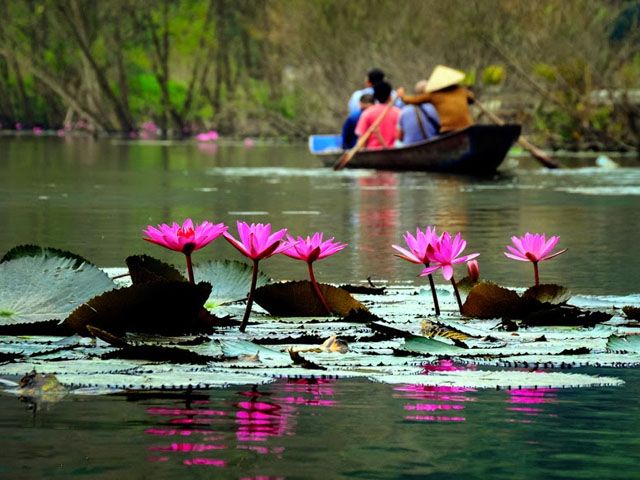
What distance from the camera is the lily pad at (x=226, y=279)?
24.1 ft

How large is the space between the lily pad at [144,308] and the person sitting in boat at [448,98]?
69.5ft

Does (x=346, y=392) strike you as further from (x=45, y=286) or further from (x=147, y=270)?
(x=45, y=286)

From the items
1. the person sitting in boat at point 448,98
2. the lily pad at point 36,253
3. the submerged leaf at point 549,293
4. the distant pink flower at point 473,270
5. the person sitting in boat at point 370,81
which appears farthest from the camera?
the person sitting in boat at point 370,81

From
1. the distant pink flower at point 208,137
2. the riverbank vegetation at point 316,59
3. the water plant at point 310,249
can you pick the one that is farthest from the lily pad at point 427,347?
the distant pink flower at point 208,137

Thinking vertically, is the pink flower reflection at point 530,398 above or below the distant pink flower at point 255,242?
below

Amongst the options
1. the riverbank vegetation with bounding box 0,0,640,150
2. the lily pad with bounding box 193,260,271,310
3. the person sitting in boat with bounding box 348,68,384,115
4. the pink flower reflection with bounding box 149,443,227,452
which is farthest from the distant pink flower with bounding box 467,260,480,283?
the riverbank vegetation with bounding box 0,0,640,150

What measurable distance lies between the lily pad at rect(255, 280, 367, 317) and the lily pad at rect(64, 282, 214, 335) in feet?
2.42

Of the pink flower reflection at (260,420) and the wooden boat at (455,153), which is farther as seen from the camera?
the wooden boat at (455,153)

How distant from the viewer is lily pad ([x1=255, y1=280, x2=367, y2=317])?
7.14 m

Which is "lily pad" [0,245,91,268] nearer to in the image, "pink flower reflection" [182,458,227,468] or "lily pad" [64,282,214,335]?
"lily pad" [64,282,214,335]

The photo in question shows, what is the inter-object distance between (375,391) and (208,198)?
51.1 ft

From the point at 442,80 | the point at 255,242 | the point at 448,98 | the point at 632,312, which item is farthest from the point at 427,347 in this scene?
the point at 448,98

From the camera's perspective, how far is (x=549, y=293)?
7.34m

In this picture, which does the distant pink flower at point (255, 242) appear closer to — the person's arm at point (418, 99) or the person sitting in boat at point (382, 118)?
the person's arm at point (418, 99)
